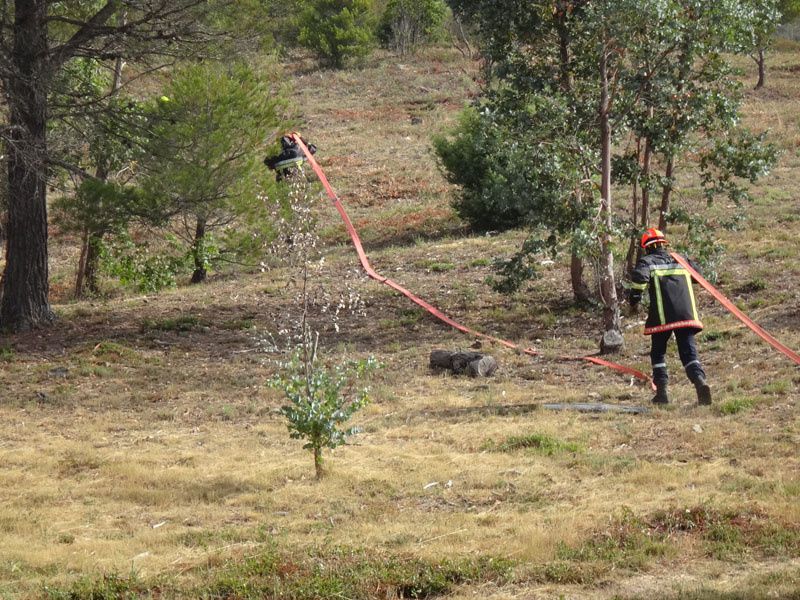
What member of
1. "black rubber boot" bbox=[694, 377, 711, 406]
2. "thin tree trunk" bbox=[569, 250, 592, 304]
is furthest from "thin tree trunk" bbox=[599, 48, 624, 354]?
"black rubber boot" bbox=[694, 377, 711, 406]

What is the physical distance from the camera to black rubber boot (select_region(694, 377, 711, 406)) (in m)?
10.4

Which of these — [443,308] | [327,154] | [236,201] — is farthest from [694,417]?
[327,154]

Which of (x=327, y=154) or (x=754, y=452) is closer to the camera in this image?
(x=754, y=452)

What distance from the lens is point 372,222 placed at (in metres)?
27.9

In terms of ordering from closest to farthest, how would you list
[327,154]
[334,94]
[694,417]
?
[694,417] → [327,154] → [334,94]

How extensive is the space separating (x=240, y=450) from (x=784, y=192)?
16206mm

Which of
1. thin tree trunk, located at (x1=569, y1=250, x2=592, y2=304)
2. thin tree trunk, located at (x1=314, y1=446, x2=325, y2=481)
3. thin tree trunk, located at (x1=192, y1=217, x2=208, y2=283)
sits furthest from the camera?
thin tree trunk, located at (x1=192, y1=217, x2=208, y2=283)

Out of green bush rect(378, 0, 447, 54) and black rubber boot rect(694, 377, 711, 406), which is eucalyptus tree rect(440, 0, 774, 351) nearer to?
black rubber boot rect(694, 377, 711, 406)

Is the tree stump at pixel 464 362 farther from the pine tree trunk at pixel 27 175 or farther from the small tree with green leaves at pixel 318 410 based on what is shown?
the pine tree trunk at pixel 27 175

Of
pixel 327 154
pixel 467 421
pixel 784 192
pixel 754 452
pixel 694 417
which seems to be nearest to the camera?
pixel 754 452

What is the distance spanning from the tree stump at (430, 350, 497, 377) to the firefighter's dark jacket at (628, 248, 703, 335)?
2.80 meters

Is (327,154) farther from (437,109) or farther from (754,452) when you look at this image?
(754,452)

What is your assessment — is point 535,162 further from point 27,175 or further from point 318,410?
point 27,175

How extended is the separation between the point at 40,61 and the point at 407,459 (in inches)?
330
